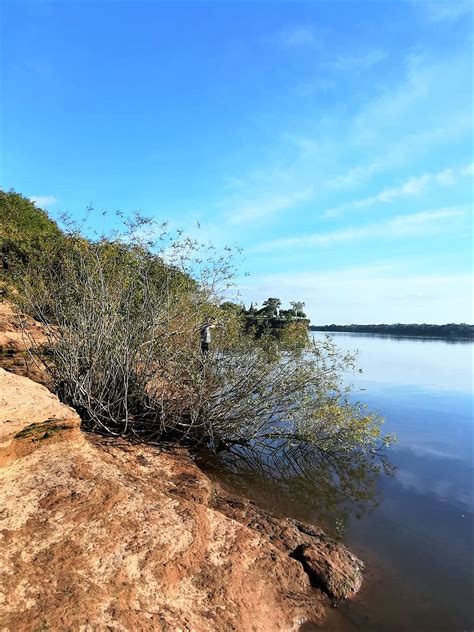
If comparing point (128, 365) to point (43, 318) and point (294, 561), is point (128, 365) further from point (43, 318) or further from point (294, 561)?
point (294, 561)

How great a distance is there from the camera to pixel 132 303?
8.27m

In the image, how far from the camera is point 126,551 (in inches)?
148

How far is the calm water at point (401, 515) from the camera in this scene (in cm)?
439

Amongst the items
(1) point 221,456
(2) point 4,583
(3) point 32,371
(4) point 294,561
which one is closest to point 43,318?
(3) point 32,371

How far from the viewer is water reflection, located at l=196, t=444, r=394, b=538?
666 centimetres

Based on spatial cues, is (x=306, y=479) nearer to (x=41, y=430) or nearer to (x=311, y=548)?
(x=311, y=548)

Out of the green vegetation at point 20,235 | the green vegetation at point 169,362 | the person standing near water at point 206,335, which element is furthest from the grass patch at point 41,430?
the green vegetation at point 20,235

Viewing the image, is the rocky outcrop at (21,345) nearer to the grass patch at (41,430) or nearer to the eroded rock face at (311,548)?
the grass patch at (41,430)

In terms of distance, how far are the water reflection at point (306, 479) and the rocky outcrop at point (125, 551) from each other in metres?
1.13

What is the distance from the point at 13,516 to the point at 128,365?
3.71m

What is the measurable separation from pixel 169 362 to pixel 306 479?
333 centimetres

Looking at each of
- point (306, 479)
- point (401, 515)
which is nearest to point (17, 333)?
point (306, 479)

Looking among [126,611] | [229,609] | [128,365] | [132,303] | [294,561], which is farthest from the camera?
[132,303]

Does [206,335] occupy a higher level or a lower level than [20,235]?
lower
